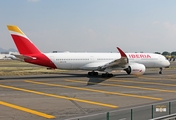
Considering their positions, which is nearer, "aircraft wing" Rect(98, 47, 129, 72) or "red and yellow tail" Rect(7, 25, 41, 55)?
"red and yellow tail" Rect(7, 25, 41, 55)

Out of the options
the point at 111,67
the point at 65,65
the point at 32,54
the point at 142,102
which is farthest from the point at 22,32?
the point at 142,102

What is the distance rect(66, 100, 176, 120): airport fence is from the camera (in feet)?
37.4

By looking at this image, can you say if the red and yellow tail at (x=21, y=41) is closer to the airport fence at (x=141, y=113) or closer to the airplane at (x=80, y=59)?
the airplane at (x=80, y=59)

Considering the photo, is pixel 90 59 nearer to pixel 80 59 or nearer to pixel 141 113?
pixel 80 59

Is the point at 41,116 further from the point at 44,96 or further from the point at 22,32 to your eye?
the point at 22,32

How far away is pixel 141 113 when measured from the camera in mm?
12773

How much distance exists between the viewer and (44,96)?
957 inches

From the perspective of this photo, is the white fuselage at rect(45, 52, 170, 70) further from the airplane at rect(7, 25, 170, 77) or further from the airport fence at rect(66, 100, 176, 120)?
the airport fence at rect(66, 100, 176, 120)

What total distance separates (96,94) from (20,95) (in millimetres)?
7185

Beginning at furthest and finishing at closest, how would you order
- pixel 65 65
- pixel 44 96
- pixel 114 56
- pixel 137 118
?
1. pixel 114 56
2. pixel 65 65
3. pixel 44 96
4. pixel 137 118

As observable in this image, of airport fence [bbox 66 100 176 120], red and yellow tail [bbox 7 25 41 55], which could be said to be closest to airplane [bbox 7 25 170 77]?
red and yellow tail [bbox 7 25 41 55]

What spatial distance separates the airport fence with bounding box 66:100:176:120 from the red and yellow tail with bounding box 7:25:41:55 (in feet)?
95.9

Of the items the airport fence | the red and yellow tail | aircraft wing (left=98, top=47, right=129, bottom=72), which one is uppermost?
the red and yellow tail

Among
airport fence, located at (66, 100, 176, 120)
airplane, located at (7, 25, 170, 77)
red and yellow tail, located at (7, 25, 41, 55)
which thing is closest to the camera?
airport fence, located at (66, 100, 176, 120)
